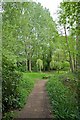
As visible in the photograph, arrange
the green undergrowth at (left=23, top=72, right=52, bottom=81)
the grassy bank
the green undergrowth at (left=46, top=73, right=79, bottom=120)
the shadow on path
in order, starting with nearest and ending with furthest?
the green undergrowth at (left=46, top=73, right=79, bottom=120), the shadow on path, the grassy bank, the green undergrowth at (left=23, top=72, right=52, bottom=81)

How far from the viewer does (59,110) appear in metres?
2.30

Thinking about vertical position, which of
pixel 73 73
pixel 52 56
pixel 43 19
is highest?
pixel 43 19

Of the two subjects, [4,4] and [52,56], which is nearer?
[4,4]

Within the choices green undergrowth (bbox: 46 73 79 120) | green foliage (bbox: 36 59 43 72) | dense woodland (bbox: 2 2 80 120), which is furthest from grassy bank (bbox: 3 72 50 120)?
green undergrowth (bbox: 46 73 79 120)

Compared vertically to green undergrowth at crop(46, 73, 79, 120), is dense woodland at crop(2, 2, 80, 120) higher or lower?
higher

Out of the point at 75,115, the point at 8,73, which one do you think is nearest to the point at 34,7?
the point at 8,73

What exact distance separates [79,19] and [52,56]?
1134 mm

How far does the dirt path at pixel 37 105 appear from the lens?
2494 mm

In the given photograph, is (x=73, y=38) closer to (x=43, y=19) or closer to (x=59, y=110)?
(x=43, y=19)

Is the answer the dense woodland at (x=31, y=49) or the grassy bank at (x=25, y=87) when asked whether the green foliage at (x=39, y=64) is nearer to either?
the dense woodland at (x=31, y=49)

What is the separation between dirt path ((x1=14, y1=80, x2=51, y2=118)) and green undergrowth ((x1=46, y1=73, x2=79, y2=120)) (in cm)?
9

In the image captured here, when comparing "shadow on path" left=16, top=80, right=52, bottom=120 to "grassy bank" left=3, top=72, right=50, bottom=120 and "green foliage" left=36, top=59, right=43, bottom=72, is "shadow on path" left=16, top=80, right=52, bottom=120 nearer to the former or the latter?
"grassy bank" left=3, top=72, right=50, bottom=120

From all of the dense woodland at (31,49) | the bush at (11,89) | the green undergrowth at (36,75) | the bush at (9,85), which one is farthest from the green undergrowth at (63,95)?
the bush at (9,85)

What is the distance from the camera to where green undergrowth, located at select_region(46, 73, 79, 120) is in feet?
7.16
